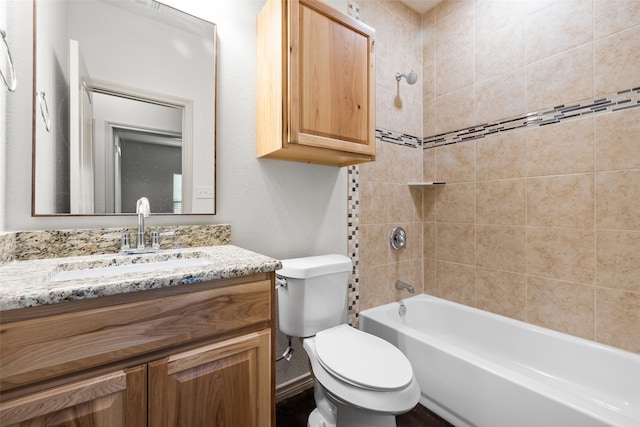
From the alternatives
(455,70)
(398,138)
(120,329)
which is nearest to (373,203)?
(398,138)

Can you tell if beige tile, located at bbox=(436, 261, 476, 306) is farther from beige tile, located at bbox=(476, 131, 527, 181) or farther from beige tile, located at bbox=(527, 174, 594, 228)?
beige tile, located at bbox=(476, 131, 527, 181)

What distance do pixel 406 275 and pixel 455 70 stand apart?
1536 mm

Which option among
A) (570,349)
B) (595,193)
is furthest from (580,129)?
(570,349)

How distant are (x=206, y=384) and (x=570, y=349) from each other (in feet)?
5.92

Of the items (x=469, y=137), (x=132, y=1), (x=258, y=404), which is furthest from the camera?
(x=469, y=137)

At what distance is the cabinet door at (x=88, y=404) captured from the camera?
618 millimetres

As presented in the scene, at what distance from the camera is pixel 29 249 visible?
99cm

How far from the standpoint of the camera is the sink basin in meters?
0.93

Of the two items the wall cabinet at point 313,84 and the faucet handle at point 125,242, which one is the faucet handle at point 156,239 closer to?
the faucet handle at point 125,242

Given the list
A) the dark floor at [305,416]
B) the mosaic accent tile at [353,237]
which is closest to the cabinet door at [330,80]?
the mosaic accent tile at [353,237]

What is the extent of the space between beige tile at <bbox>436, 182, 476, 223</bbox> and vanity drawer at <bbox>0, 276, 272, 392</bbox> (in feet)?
5.38

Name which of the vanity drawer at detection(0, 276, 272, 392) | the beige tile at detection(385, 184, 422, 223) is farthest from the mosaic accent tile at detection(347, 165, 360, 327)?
the vanity drawer at detection(0, 276, 272, 392)

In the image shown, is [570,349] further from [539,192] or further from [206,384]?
[206,384]

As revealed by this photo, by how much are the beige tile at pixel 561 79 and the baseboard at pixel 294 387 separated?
206 cm
